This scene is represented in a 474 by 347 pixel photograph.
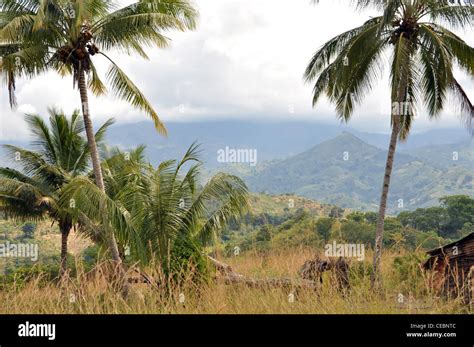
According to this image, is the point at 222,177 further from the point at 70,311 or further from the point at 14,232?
the point at 14,232

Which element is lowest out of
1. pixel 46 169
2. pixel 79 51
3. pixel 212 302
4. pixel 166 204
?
pixel 212 302

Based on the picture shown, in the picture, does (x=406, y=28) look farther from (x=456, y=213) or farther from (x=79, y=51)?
(x=456, y=213)

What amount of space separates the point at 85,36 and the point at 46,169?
450 inches

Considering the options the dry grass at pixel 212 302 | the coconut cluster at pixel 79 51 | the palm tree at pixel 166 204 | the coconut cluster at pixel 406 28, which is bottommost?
the dry grass at pixel 212 302

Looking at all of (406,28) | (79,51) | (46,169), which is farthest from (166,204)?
(46,169)

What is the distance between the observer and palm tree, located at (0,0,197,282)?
59.4 ft

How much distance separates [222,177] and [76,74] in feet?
19.5

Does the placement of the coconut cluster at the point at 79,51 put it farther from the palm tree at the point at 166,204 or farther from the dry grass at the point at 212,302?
the dry grass at the point at 212,302

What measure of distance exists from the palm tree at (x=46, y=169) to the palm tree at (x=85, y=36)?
824cm

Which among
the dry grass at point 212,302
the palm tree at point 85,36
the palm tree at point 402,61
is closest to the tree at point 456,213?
the palm tree at point 402,61

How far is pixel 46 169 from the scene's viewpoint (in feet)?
93.5

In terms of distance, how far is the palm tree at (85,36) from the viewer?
59.4ft

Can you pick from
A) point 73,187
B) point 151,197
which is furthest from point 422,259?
point 73,187

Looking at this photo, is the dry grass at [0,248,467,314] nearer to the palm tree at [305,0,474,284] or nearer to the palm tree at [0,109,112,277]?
the palm tree at [305,0,474,284]
